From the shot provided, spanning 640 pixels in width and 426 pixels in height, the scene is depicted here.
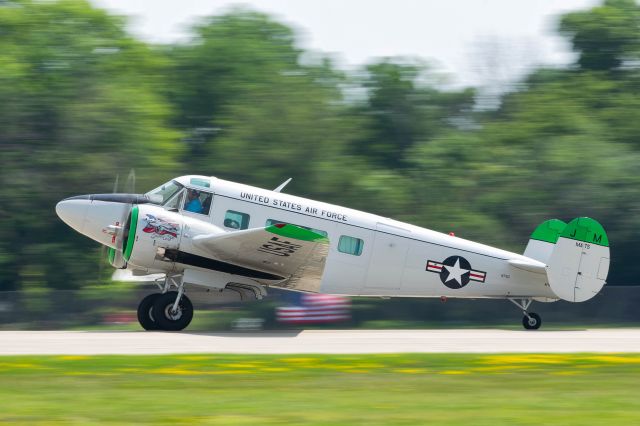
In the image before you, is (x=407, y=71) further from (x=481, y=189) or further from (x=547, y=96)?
(x=481, y=189)

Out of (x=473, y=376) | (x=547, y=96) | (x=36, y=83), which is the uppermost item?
(x=547, y=96)

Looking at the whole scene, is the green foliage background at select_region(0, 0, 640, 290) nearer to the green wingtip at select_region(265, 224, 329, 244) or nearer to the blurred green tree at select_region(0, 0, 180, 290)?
the blurred green tree at select_region(0, 0, 180, 290)

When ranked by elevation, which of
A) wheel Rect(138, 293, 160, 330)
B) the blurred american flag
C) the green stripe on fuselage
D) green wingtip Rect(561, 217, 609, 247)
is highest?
green wingtip Rect(561, 217, 609, 247)

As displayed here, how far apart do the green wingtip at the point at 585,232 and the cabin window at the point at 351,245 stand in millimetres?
4182

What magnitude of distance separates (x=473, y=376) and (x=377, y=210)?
1659 cm

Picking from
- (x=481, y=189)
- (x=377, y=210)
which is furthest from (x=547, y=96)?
(x=377, y=210)

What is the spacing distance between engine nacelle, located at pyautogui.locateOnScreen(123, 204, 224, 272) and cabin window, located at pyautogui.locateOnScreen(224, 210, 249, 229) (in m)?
0.58

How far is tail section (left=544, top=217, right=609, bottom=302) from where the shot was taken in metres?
19.9

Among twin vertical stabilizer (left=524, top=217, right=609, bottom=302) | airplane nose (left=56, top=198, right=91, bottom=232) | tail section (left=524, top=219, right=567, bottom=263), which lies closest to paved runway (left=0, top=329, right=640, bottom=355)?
twin vertical stabilizer (left=524, top=217, right=609, bottom=302)

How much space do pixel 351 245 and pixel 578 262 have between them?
15.3 ft

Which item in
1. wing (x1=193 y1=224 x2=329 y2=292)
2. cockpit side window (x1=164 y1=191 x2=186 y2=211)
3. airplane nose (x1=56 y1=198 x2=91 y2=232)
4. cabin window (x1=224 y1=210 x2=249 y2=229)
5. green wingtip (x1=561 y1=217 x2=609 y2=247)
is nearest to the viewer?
wing (x1=193 y1=224 x2=329 y2=292)

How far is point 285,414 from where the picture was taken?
10.4 m

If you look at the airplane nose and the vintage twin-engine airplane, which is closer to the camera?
the vintage twin-engine airplane

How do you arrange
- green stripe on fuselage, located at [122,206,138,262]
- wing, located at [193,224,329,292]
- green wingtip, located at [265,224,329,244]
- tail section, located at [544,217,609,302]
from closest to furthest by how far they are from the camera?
green wingtip, located at [265,224,329,244]
wing, located at [193,224,329,292]
green stripe on fuselage, located at [122,206,138,262]
tail section, located at [544,217,609,302]
